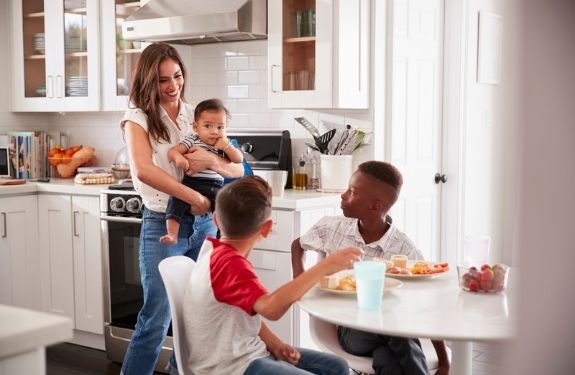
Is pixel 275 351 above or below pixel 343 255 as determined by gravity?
below

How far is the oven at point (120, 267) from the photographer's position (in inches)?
149

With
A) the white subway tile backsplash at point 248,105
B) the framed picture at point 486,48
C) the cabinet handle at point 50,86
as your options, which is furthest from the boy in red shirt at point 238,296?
the cabinet handle at point 50,86

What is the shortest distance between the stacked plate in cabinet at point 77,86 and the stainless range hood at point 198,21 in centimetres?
64

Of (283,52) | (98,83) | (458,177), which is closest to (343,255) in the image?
(283,52)

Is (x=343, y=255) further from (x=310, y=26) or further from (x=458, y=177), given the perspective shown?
(x=458, y=177)

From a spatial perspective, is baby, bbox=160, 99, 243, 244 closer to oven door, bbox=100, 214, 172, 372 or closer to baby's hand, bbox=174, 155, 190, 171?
baby's hand, bbox=174, 155, 190, 171

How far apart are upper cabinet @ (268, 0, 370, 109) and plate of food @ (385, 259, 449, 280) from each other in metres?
1.52

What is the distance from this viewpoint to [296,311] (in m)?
3.38

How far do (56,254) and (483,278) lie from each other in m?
2.95

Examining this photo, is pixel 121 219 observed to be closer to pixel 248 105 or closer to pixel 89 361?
pixel 89 361

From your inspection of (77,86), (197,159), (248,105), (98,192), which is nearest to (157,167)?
(197,159)

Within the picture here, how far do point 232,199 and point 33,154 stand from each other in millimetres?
3244

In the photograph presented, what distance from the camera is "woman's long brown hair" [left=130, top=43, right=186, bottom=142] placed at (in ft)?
9.03

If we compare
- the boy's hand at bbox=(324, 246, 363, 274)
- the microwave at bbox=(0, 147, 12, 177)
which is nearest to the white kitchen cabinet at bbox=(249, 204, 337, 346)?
the boy's hand at bbox=(324, 246, 363, 274)
